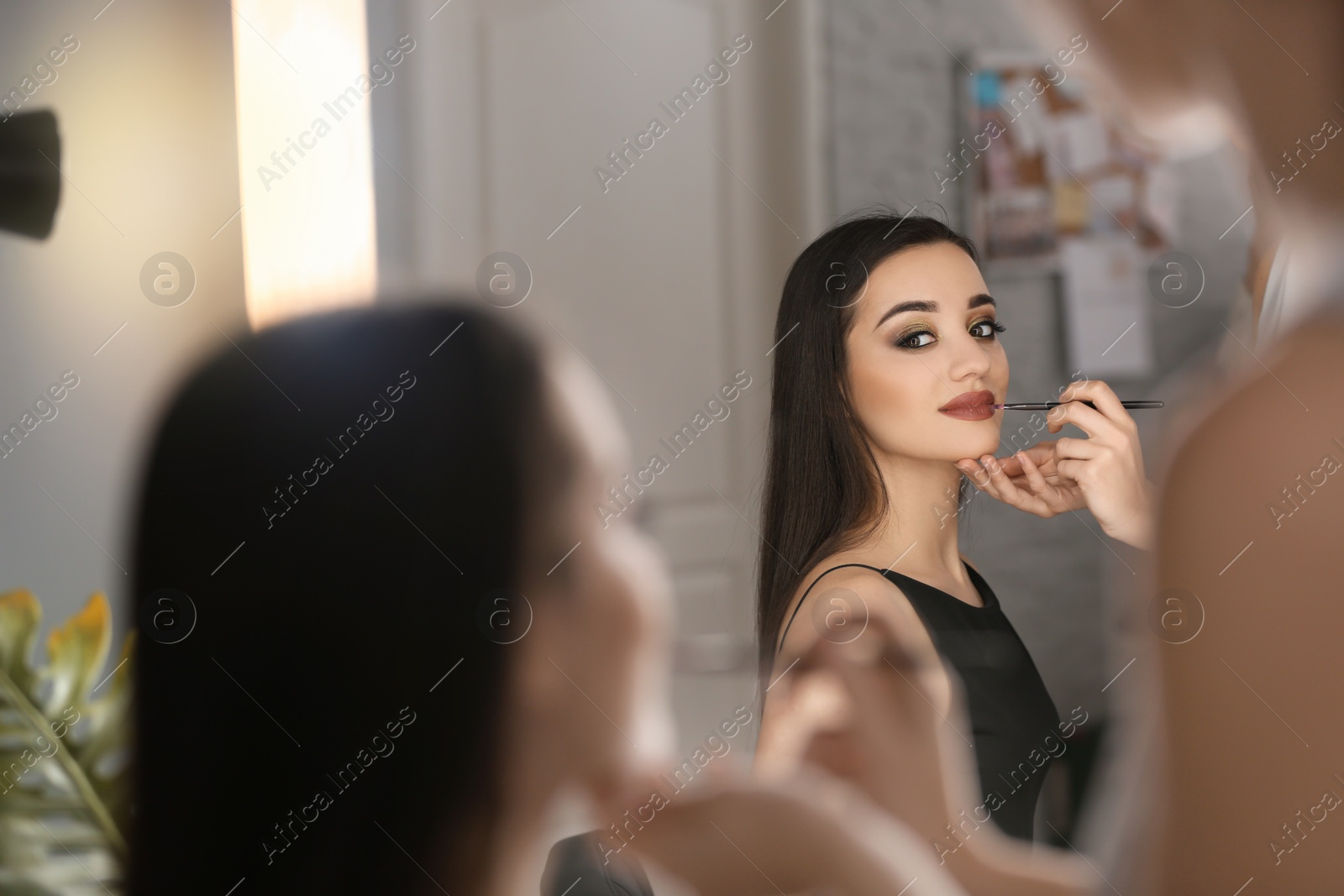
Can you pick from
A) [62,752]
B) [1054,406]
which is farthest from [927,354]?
[62,752]

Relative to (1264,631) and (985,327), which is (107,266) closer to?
(985,327)

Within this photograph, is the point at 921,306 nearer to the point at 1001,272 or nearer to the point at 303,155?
the point at 1001,272

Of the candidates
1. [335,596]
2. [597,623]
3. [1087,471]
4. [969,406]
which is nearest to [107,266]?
[335,596]

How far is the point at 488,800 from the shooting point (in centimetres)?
75

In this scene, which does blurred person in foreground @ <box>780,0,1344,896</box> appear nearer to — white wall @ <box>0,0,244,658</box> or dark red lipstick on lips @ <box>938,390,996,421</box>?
dark red lipstick on lips @ <box>938,390,996,421</box>

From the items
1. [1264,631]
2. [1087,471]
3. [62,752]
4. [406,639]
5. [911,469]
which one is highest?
[62,752]

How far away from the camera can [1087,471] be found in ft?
2.39

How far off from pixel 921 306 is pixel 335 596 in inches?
21.0

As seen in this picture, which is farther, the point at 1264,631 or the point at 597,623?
the point at 597,623

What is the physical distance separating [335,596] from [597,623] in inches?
8.8

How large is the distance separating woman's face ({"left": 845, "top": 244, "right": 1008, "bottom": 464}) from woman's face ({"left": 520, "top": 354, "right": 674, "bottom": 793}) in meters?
0.21

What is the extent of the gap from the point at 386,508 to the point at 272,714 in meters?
0.20

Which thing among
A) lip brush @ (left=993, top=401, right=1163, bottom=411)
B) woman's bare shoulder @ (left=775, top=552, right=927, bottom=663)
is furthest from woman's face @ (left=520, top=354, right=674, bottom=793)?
lip brush @ (left=993, top=401, right=1163, bottom=411)

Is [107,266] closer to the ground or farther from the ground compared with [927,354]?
farther from the ground
